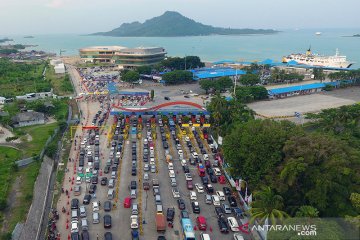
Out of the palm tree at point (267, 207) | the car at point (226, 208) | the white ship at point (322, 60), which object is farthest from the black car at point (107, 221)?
the white ship at point (322, 60)

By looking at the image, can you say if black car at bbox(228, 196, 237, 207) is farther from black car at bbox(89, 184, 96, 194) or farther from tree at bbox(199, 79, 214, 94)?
tree at bbox(199, 79, 214, 94)

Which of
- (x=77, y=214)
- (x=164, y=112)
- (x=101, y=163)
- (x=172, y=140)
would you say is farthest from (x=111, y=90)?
(x=77, y=214)

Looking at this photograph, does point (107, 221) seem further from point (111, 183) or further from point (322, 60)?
point (322, 60)

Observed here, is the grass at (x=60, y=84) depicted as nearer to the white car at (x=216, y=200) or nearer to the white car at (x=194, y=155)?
the white car at (x=194, y=155)

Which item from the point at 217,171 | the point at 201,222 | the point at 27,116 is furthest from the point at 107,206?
the point at 27,116

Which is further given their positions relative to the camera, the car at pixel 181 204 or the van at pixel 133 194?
the van at pixel 133 194

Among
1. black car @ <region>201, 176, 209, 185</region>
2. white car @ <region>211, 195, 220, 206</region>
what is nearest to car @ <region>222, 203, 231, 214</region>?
white car @ <region>211, 195, 220, 206</region>
